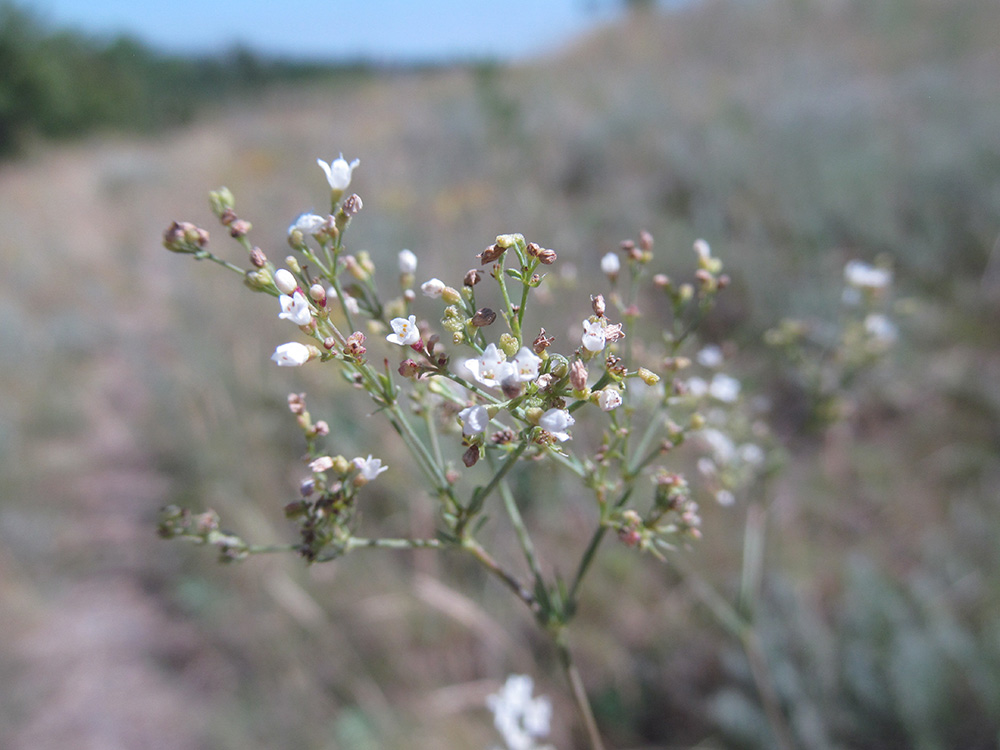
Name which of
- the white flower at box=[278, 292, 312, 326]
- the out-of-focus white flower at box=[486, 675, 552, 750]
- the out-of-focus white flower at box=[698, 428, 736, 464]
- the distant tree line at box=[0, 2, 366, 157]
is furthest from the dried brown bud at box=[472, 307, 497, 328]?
the distant tree line at box=[0, 2, 366, 157]

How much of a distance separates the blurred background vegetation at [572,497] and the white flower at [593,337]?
1.33 meters

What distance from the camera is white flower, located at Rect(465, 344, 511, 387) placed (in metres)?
0.88

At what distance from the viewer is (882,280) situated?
1.90m

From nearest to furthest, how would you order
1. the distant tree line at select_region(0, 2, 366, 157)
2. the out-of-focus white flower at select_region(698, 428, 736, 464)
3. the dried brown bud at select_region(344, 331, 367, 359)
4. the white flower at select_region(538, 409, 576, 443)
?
the white flower at select_region(538, 409, 576, 443), the dried brown bud at select_region(344, 331, 367, 359), the out-of-focus white flower at select_region(698, 428, 736, 464), the distant tree line at select_region(0, 2, 366, 157)

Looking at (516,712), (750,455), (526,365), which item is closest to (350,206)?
(526,365)

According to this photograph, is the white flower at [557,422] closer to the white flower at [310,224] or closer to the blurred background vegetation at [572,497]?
the white flower at [310,224]

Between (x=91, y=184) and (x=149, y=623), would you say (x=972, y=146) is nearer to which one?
(x=149, y=623)

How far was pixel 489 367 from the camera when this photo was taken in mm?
903

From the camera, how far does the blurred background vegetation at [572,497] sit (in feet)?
9.61

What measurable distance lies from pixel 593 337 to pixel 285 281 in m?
0.48

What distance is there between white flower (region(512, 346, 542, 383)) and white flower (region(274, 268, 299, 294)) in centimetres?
38

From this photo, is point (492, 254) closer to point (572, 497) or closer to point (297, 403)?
point (297, 403)

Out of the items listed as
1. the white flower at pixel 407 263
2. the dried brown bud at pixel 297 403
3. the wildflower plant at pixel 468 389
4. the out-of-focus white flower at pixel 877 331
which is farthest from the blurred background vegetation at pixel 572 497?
the white flower at pixel 407 263

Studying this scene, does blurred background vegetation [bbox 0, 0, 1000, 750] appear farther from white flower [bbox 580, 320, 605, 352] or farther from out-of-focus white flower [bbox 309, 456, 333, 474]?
white flower [bbox 580, 320, 605, 352]
